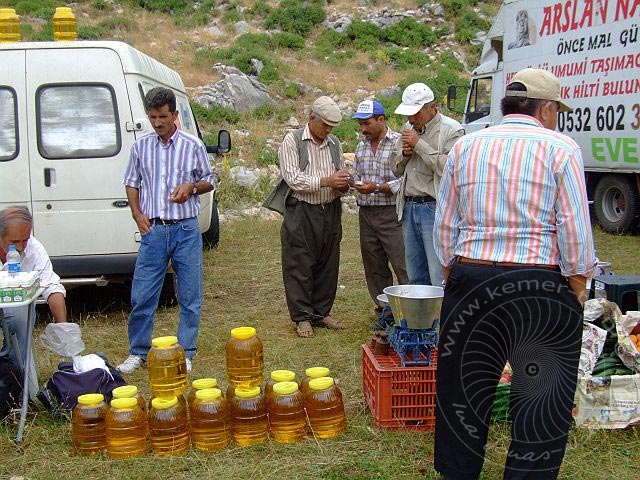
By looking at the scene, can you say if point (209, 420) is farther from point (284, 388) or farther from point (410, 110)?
point (410, 110)

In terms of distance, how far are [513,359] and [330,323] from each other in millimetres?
3227

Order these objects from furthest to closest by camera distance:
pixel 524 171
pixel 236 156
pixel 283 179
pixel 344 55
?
pixel 344 55 < pixel 236 156 < pixel 283 179 < pixel 524 171

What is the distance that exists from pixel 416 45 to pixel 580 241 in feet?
84.4

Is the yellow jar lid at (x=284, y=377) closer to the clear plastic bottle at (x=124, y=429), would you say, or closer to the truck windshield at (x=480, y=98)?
the clear plastic bottle at (x=124, y=429)

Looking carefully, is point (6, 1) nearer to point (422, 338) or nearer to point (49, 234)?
point (49, 234)

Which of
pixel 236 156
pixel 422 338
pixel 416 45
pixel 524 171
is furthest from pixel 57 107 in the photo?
pixel 416 45

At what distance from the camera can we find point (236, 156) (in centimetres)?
1627

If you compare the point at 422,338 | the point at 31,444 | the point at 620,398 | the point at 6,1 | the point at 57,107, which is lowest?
the point at 31,444

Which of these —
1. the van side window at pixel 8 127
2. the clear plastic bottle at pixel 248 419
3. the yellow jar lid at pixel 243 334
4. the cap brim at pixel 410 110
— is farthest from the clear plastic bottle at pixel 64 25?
the clear plastic bottle at pixel 248 419

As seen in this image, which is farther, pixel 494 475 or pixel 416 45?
pixel 416 45

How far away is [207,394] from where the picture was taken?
375cm

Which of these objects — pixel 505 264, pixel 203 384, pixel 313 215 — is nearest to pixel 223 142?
pixel 313 215

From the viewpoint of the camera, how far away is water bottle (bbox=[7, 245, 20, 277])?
3861mm

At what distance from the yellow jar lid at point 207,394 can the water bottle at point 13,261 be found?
1.19m
